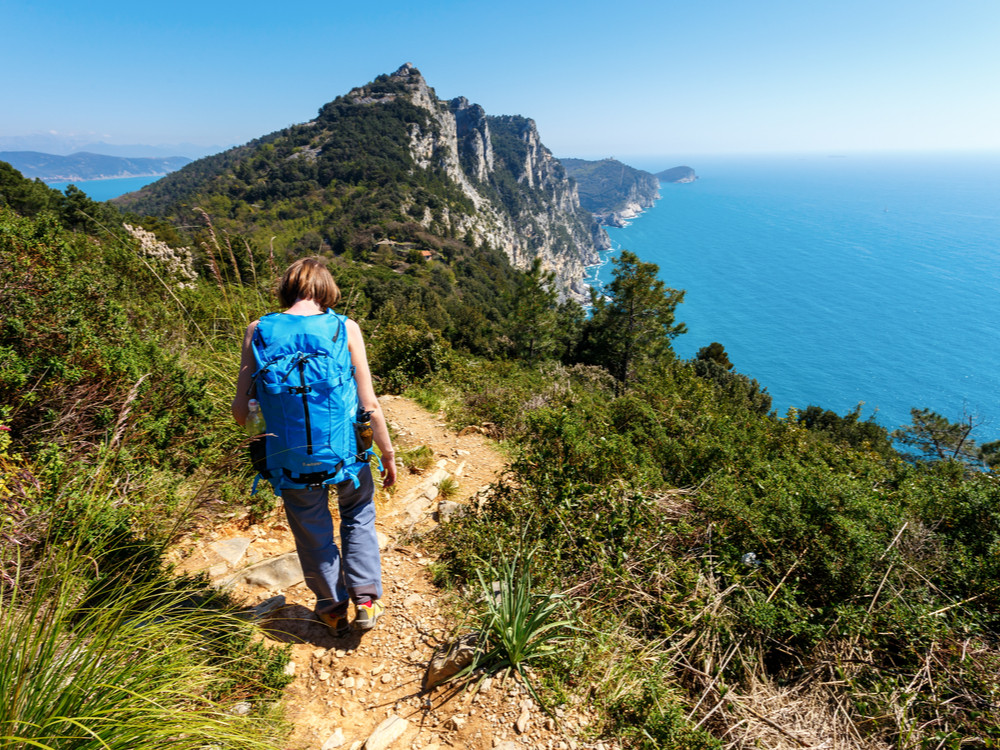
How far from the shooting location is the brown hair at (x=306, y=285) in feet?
6.84

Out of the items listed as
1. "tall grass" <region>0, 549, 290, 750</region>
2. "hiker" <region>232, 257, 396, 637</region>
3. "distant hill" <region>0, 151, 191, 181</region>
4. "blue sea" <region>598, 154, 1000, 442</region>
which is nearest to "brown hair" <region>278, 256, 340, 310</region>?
"hiker" <region>232, 257, 396, 637</region>

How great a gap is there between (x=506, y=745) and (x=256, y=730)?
95 centimetres

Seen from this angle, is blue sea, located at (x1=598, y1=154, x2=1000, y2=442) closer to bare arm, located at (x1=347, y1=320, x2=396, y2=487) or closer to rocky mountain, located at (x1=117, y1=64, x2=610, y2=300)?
bare arm, located at (x1=347, y1=320, x2=396, y2=487)

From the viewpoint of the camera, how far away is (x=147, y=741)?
1150 millimetres

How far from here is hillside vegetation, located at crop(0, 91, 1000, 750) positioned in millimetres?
1381

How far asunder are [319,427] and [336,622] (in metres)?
1.19

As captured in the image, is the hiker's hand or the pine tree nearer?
the hiker's hand

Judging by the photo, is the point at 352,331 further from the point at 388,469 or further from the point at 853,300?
the point at 853,300

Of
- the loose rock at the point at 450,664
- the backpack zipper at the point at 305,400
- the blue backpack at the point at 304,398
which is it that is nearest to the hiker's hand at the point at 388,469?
the blue backpack at the point at 304,398

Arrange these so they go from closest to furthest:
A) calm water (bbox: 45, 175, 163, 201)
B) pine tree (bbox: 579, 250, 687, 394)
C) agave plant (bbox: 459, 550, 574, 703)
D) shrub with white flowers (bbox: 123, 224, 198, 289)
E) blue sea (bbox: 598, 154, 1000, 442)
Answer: agave plant (bbox: 459, 550, 574, 703) < shrub with white flowers (bbox: 123, 224, 198, 289) < pine tree (bbox: 579, 250, 687, 394) < blue sea (bbox: 598, 154, 1000, 442) < calm water (bbox: 45, 175, 163, 201)

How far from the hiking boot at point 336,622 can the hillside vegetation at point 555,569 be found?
1.15 ft

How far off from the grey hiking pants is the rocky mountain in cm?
3741

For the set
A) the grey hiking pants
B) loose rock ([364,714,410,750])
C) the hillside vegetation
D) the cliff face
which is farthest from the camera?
the cliff face

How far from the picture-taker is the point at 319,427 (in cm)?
197
